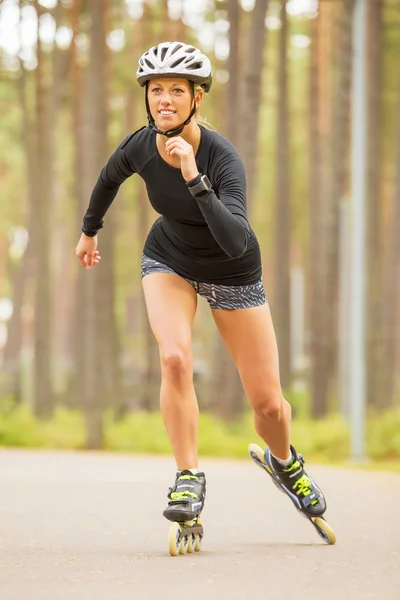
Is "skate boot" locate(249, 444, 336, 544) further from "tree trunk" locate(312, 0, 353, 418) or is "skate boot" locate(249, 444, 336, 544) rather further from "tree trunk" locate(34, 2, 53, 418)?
"tree trunk" locate(34, 2, 53, 418)

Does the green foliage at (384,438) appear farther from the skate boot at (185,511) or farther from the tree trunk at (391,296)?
the skate boot at (185,511)

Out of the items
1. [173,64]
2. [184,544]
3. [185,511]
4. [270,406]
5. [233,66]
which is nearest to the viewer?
[185,511]

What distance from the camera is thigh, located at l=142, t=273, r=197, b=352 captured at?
6117 millimetres

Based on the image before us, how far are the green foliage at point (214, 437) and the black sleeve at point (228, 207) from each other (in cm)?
1053

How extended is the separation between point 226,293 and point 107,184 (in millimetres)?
832

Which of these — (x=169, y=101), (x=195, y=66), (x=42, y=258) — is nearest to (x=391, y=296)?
(x=42, y=258)

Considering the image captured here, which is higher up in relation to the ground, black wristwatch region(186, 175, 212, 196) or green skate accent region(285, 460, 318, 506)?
black wristwatch region(186, 175, 212, 196)

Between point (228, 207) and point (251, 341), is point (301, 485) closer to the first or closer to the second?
point (251, 341)

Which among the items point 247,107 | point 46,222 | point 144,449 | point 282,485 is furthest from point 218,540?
point 46,222

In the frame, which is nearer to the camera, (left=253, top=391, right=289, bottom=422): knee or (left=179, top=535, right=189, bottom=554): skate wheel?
(left=179, top=535, right=189, bottom=554): skate wheel

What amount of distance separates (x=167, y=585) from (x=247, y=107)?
12876 millimetres

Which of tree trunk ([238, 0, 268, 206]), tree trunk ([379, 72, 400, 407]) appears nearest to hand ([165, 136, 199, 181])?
tree trunk ([238, 0, 268, 206])

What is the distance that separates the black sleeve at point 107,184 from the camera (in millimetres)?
6320

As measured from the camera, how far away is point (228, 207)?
580 centimetres
